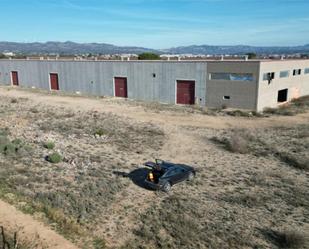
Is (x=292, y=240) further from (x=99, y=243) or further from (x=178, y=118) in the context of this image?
(x=178, y=118)

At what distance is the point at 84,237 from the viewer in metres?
10.4

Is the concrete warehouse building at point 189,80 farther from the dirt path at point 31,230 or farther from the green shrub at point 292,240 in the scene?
the dirt path at point 31,230

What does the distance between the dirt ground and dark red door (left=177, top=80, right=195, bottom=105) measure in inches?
332

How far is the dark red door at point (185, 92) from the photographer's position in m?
35.8

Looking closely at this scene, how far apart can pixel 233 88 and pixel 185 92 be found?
5600mm

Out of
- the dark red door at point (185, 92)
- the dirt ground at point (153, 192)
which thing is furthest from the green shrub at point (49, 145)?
the dark red door at point (185, 92)

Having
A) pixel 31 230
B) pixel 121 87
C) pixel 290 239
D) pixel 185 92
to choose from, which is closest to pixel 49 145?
pixel 31 230

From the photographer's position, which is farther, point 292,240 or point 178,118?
A: point 178,118

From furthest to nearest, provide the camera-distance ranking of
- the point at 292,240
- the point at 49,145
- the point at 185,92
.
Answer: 1. the point at 185,92
2. the point at 49,145
3. the point at 292,240

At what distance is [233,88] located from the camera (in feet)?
108

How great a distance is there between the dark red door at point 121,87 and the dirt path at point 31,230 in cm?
3039

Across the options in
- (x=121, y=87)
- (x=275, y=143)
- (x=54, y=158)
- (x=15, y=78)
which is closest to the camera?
(x=54, y=158)

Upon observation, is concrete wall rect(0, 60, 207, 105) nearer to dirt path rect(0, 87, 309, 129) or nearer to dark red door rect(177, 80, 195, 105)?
dark red door rect(177, 80, 195, 105)

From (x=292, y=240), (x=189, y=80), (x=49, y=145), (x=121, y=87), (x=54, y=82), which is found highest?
(x=189, y=80)
